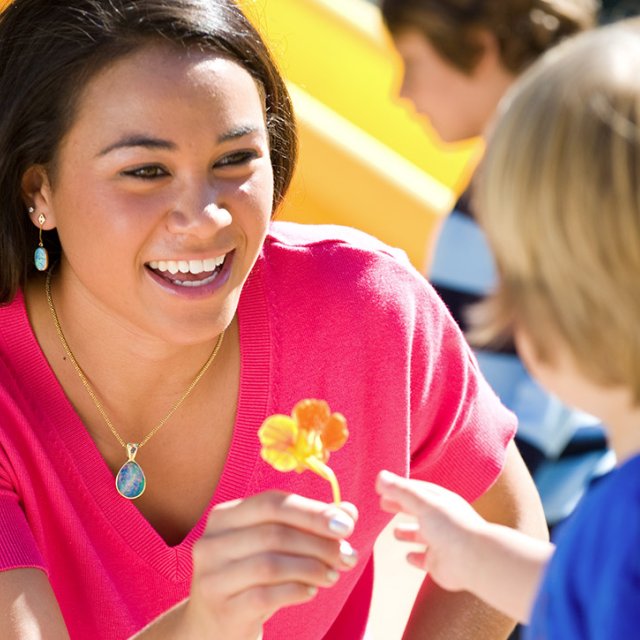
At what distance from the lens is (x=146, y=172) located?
162 centimetres

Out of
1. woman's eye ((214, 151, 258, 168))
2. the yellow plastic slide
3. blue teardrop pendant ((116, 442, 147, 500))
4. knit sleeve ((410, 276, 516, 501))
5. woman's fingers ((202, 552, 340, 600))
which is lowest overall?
the yellow plastic slide

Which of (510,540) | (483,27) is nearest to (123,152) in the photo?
(510,540)

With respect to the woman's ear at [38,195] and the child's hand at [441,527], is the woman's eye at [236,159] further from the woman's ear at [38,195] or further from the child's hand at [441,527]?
the child's hand at [441,527]

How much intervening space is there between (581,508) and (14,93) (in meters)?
0.97

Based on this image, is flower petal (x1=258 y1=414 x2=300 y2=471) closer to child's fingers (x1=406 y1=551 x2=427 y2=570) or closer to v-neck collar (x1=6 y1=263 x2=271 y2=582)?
child's fingers (x1=406 y1=551 x2=427 y2=570)

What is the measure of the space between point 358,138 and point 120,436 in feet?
8.39

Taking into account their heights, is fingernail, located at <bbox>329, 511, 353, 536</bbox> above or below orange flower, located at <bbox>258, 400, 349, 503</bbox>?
below

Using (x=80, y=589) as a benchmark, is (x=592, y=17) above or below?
above

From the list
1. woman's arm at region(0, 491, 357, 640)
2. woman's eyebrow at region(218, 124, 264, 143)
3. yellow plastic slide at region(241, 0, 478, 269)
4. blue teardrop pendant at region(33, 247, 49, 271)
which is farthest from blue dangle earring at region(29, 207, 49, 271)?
yellow plastic slide at region(241, 0, 478, 269)

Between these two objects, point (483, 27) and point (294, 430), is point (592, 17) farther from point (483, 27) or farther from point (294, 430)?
point (294, 430)

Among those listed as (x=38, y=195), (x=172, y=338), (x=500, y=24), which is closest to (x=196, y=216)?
(x=172, y=338)

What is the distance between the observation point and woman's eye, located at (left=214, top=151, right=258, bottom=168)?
1.66 metres

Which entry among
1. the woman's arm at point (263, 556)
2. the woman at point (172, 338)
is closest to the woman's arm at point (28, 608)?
the woman at point (172, 338)

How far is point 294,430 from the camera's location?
4.19 feet
